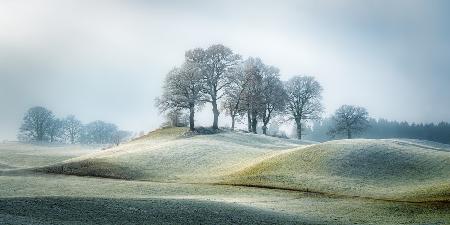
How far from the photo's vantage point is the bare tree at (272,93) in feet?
319

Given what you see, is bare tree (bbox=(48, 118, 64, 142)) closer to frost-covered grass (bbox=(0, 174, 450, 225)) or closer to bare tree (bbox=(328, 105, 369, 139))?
bare tree (bbox=(328, 105, 369, 139))

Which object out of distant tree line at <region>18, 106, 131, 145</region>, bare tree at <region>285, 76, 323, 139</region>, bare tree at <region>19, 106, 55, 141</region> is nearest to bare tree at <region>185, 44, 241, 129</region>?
bare tree at <region>285, 76, 323, 139</region>

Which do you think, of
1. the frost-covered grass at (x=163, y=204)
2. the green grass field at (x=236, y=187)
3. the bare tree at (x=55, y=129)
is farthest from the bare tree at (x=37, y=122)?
the frost-covered grass at (x=163, y=204)

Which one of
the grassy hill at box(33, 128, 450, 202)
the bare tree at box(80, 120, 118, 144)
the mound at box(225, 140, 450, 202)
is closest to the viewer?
the mound at box(225, 140, 450, 202)

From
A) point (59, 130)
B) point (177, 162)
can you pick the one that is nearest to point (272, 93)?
point (177, 162)

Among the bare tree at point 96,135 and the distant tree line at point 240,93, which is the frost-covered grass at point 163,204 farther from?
the bare tree at point 96,135

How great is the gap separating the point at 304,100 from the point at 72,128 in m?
113

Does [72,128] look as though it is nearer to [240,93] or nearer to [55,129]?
[55,129]

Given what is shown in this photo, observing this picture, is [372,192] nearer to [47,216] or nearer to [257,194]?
[257,194]

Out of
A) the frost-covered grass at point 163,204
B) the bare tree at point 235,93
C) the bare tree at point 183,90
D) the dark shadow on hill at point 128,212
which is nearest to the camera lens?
the dark shadow on hill at point 128,212

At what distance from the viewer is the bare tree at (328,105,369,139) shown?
118 m

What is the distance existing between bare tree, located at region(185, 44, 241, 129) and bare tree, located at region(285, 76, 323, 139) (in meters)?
29.0

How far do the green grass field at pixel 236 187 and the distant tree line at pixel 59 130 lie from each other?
80131 millimetres

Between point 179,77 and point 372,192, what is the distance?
49.5 m
